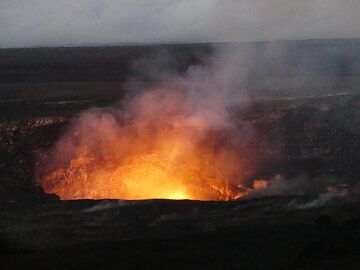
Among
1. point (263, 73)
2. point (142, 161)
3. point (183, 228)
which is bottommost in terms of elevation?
point (183, 228)

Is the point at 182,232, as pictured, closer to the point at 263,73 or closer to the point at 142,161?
the point at 142,161

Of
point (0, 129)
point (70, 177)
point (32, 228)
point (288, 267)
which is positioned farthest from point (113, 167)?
point (288, 267)

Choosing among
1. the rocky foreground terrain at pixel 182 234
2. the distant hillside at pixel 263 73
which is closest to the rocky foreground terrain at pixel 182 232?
the rocky foreground terrain at pixel 182 234

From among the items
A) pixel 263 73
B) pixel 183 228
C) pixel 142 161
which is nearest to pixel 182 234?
pixel 183 228

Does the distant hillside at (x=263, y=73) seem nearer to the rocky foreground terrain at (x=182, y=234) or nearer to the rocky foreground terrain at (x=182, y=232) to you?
the rocky foreground terrain at (x=182, y=232)

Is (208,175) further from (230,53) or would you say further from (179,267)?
(230,53)

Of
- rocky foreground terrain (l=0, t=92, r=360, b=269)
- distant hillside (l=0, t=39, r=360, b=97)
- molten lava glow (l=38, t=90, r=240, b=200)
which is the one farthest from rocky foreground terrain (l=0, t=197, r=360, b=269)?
distant hillside (l=0, t=39, r=360, b=97)

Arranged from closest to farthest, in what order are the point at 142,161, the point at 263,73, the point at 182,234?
the point at 182,234 → the point at 142,161 → the point at 263,73

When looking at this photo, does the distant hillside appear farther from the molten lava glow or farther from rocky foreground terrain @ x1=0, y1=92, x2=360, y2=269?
rocky foreground terrain @ x1=0, y1=92, x2=360, y2=269
